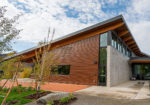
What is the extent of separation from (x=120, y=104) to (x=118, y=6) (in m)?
9.73

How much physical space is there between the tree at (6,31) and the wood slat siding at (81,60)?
8266 millimetres

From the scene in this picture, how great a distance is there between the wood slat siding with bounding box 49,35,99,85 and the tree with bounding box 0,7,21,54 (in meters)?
8.27

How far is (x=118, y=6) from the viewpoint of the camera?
38.3 feet

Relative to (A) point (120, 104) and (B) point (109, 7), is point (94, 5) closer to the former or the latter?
(B) point (109, 7)

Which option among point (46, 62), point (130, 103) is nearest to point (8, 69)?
point (46, 62)

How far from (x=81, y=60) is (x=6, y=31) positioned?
28.5 feet

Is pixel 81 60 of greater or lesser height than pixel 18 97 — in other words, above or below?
above

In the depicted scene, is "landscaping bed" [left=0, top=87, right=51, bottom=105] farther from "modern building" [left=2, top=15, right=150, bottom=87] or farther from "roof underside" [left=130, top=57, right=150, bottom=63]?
"roof underside" [left=130, top=57, right=150, bottom=63]

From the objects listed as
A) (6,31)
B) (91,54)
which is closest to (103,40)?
(91,54)

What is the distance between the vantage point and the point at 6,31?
524 cm

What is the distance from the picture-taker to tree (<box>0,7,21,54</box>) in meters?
5.13

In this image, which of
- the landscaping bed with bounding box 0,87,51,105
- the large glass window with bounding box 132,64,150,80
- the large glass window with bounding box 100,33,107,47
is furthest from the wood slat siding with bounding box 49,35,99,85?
the large glass window with bounding box 132,64,150,80

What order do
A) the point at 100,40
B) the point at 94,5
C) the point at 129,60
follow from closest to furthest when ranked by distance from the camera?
the point at 94,5
the point at 100,40
the point at 129,60

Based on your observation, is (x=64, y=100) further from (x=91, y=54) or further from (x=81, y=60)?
(x=81, y=60)
